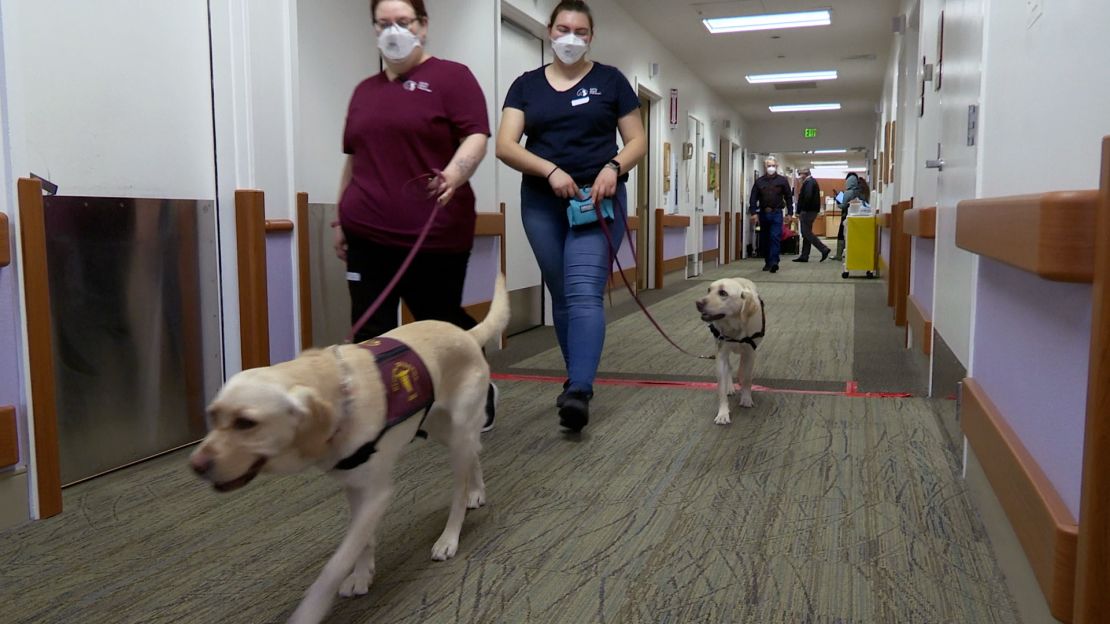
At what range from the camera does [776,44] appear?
32.6ft

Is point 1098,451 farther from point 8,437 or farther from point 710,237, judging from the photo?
point 710,237

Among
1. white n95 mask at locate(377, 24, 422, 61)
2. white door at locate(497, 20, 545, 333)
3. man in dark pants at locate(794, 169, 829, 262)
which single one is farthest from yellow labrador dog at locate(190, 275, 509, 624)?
man in dark pants at locate(794, 169, 829, 262)

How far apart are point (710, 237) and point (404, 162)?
1166 centimetres

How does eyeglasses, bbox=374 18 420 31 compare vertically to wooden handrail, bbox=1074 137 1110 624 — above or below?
above

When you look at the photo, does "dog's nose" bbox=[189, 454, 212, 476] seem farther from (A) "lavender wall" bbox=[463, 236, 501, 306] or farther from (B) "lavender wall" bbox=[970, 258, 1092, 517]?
(A) "lavender wall" bbox=[463, 236, 501, 306]

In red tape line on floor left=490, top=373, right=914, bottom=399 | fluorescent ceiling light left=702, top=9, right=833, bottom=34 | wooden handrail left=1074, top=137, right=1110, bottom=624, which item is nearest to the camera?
wooden handrail left=1074, top=137, right=1110, bottom=624

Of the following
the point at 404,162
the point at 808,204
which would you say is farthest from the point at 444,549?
the point at 808,204

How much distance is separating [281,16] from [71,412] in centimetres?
155

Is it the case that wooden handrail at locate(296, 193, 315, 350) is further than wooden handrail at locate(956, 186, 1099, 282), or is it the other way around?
wooden handrail at locate(296, 193, 315, 350)

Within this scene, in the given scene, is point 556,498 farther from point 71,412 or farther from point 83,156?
point 83,156

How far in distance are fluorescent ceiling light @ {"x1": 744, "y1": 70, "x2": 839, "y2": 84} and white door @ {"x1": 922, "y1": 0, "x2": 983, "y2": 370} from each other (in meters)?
8.98

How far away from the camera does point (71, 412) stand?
2.39 m

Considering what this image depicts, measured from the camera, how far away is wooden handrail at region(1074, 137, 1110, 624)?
1026 mm

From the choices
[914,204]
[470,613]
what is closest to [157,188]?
[470,613]
